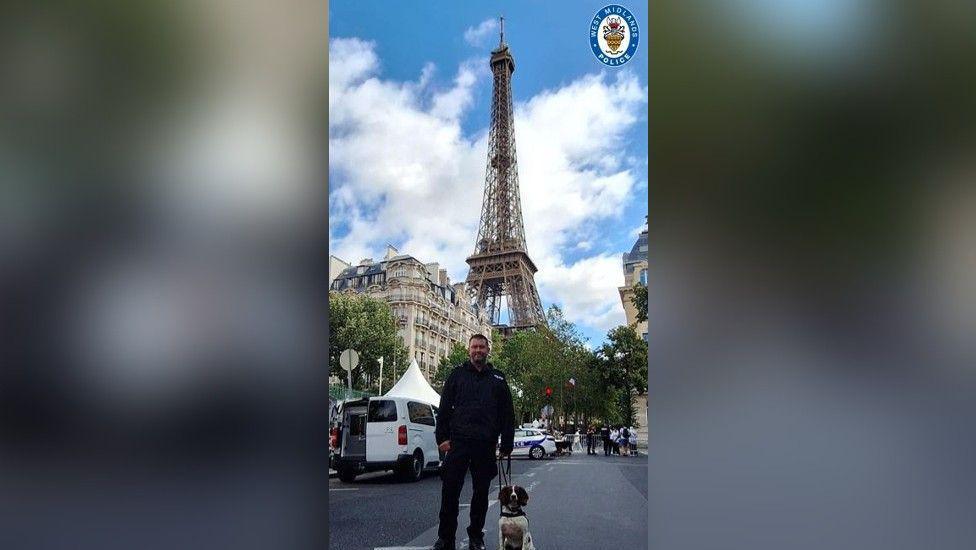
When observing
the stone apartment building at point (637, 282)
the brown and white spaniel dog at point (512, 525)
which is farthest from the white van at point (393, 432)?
the stone apartment building at point (637, 282)

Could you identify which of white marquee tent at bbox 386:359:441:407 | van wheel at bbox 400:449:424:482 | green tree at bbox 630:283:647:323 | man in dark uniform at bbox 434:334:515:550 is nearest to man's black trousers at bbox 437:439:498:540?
man in dark uniform at bbox 434:334:515:550

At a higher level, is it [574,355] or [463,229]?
[463,229]

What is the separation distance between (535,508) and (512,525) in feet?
1.06

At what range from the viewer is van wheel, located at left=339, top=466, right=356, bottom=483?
337 cm

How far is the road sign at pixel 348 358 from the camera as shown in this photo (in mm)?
2949

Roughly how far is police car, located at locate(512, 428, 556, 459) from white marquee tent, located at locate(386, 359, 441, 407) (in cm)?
54

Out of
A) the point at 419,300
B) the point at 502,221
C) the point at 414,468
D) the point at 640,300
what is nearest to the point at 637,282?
the point at 640,300

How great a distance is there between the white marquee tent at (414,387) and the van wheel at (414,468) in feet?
1.12

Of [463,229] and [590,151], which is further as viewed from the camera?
[463,229]

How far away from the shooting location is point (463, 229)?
11.1 ft

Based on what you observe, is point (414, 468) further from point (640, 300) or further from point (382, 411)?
point (640, 300)
